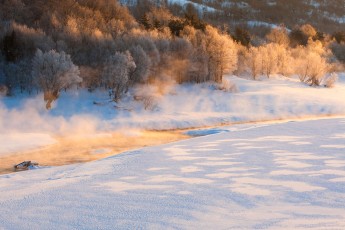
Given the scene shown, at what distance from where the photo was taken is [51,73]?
27641 millimetres

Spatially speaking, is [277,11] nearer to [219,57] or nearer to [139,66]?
[219,57]

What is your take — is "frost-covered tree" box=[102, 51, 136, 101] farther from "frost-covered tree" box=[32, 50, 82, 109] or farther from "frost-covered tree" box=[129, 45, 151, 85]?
"frost-covered tree" box=[32, 50, 82, 109]

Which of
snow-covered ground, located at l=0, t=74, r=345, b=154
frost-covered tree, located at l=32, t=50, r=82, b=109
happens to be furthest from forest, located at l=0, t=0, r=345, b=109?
snow-covered ground, located at l=0, t=74, r=345, b=154

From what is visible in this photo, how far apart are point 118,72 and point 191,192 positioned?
2149 centimetres

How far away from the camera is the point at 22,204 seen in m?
8.33

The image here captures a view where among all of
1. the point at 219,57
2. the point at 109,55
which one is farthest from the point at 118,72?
the point at 219,57

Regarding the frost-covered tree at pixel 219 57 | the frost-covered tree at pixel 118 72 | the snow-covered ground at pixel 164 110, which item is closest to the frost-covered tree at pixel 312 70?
the snow-covered ground at pixel 164 110

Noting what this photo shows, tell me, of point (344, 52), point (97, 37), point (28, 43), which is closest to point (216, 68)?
point (97, 37)

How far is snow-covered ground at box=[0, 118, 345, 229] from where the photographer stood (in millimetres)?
7047

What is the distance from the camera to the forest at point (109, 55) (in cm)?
2943

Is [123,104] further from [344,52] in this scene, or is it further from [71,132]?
[344,52]

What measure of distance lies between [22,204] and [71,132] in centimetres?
1528

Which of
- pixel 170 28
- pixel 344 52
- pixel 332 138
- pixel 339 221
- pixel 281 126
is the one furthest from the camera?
pixel 344 52

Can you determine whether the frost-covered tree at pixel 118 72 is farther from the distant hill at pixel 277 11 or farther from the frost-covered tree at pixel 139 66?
the distant hill at pixel 277 11
